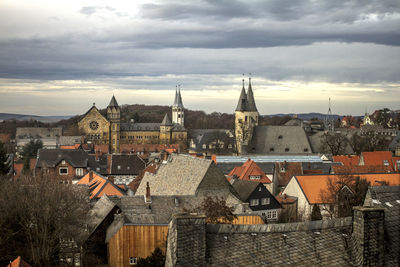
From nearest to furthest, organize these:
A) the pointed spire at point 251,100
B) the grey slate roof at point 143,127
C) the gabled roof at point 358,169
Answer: the gabled roof at point 358,169
the pointed spire at point 251,100
the grey slate roof at point 143,127

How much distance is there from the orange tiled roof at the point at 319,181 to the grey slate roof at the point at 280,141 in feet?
129

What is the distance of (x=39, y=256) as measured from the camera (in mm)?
25359

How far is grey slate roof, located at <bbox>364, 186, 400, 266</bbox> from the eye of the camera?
42.2ft

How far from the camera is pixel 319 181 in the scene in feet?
152

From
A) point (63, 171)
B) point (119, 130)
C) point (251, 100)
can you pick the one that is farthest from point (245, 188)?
point (119, 130)

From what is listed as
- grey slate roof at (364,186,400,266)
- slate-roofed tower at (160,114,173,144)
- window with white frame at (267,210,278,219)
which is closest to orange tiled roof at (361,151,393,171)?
window with white frame at (267,210,278,219)

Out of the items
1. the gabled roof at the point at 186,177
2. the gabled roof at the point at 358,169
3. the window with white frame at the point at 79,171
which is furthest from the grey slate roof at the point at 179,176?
the window with white frame at the point at 79,171

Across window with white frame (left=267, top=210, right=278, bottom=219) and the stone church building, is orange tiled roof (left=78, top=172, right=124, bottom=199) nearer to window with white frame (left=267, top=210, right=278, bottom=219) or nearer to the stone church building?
window with white frame (left=267, top=210, right=278, bottom=219)

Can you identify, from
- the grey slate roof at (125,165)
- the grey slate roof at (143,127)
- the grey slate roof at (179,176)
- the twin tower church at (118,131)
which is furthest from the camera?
the grey slate roof at (143,127)

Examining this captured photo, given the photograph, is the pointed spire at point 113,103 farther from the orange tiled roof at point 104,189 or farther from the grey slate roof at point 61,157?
the orange tiled roof at point 104,189

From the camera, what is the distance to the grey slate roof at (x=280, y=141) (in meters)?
86.9

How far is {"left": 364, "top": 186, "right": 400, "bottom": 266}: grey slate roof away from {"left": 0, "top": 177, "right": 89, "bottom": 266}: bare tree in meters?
17.3

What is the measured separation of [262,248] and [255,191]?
102 feet

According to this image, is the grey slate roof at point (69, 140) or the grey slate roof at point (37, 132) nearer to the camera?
the grey slate roof at point (69, 140)
